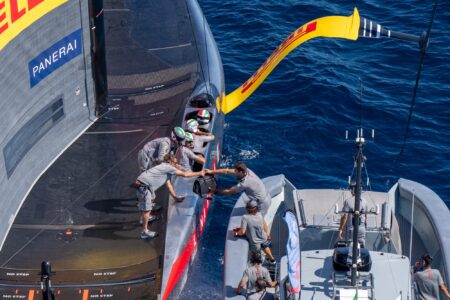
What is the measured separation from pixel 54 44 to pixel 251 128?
7.03m

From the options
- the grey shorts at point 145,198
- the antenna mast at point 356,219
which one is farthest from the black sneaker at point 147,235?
the antenna mast at point 356,219

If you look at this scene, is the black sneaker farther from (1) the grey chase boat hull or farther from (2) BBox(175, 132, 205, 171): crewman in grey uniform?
(2) BBox(175, 132, 205, 171): crewman in grey uniform

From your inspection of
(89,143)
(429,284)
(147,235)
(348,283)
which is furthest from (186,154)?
(429,284)

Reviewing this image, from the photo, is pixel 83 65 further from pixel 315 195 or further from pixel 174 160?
pixel 315 195

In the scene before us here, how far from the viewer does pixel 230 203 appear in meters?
21.0

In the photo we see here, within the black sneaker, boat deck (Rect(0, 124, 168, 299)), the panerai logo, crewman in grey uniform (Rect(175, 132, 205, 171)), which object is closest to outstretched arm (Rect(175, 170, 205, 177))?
crewman in grey uniform (Rect(175, 132, 205, 171))

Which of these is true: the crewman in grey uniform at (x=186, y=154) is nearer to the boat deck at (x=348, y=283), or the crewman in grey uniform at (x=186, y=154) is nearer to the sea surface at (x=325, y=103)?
the sea surface at (x=325, y=103)

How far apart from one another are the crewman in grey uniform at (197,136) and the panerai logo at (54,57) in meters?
2.67

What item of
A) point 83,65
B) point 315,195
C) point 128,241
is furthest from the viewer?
point 83,65

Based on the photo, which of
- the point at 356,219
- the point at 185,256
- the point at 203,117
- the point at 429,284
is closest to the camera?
the point at 356,219

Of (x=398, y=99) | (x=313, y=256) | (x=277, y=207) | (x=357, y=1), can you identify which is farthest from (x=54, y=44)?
(x=357, y=1)

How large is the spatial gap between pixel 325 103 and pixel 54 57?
8819mm

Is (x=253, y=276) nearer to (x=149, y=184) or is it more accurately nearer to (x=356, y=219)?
(x=356, y=219)

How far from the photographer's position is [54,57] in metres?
18.0
